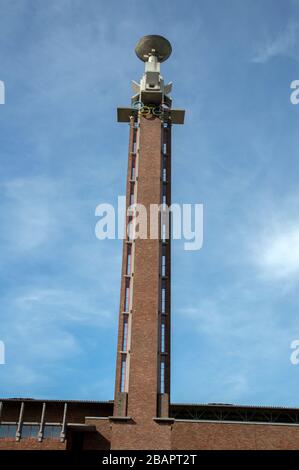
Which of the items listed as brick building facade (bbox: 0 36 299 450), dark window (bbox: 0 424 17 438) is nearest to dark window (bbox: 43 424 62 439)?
brick building facade (bbox: 0 36 299 450)

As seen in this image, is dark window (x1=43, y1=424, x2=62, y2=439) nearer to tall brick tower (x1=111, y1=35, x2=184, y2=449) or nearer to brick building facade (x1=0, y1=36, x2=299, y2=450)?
brick building facade (x1=0, y1=36, x2=299, y2=450)

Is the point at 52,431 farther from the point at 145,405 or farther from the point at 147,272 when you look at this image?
the point at 147,272

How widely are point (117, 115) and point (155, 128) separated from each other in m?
5.07

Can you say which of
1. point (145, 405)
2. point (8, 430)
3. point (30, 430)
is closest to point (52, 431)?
point (30, 430)

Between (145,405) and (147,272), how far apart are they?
40.2ft

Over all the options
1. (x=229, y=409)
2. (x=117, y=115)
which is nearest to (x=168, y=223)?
(x=117, y=115)

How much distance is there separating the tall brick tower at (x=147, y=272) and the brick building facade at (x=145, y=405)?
9cm

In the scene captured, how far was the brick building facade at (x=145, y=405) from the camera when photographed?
4716cm

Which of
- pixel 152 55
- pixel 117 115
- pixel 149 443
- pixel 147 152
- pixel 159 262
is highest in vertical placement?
pixel 152 55

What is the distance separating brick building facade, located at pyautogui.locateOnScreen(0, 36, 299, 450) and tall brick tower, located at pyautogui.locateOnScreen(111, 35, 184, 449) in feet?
0.28

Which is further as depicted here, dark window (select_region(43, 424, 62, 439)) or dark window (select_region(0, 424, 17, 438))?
dark window (select_region(0, 424, 17, 438))

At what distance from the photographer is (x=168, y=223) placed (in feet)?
188

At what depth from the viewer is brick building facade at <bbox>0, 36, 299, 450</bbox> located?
47.2 metres

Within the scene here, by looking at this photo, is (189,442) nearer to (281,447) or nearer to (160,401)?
(160,401)
